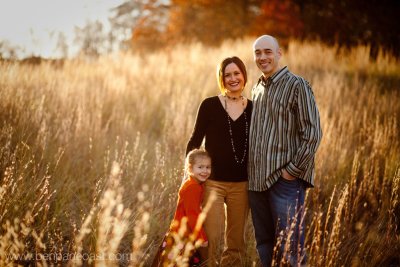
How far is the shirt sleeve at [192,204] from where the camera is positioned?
2.46 m

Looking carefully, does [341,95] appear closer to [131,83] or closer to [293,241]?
[131,83]

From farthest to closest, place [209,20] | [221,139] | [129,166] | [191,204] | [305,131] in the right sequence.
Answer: [209,20] < [129,166] < [221,139] < [191,204] < [305,131]

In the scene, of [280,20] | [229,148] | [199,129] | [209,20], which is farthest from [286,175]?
[209,20]

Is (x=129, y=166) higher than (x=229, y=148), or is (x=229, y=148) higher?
(x=229, y=148)

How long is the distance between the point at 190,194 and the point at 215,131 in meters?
0.56

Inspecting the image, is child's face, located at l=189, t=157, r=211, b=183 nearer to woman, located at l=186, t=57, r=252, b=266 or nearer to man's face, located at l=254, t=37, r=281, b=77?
woman, located at l=186, t=57, r=252, b=266

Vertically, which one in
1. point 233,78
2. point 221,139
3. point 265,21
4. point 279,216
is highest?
point 265,21

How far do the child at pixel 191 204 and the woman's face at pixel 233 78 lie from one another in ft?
1.92

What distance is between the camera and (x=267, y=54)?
2.60m

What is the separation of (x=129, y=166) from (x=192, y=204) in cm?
178

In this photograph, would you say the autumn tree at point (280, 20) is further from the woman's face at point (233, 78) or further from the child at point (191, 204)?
the child at point (191, 204)

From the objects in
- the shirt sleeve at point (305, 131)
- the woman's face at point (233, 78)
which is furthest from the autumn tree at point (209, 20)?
the shirt sleeve at point (305, 131)

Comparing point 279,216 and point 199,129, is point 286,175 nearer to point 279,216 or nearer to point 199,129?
point 279,216

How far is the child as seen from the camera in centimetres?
246
